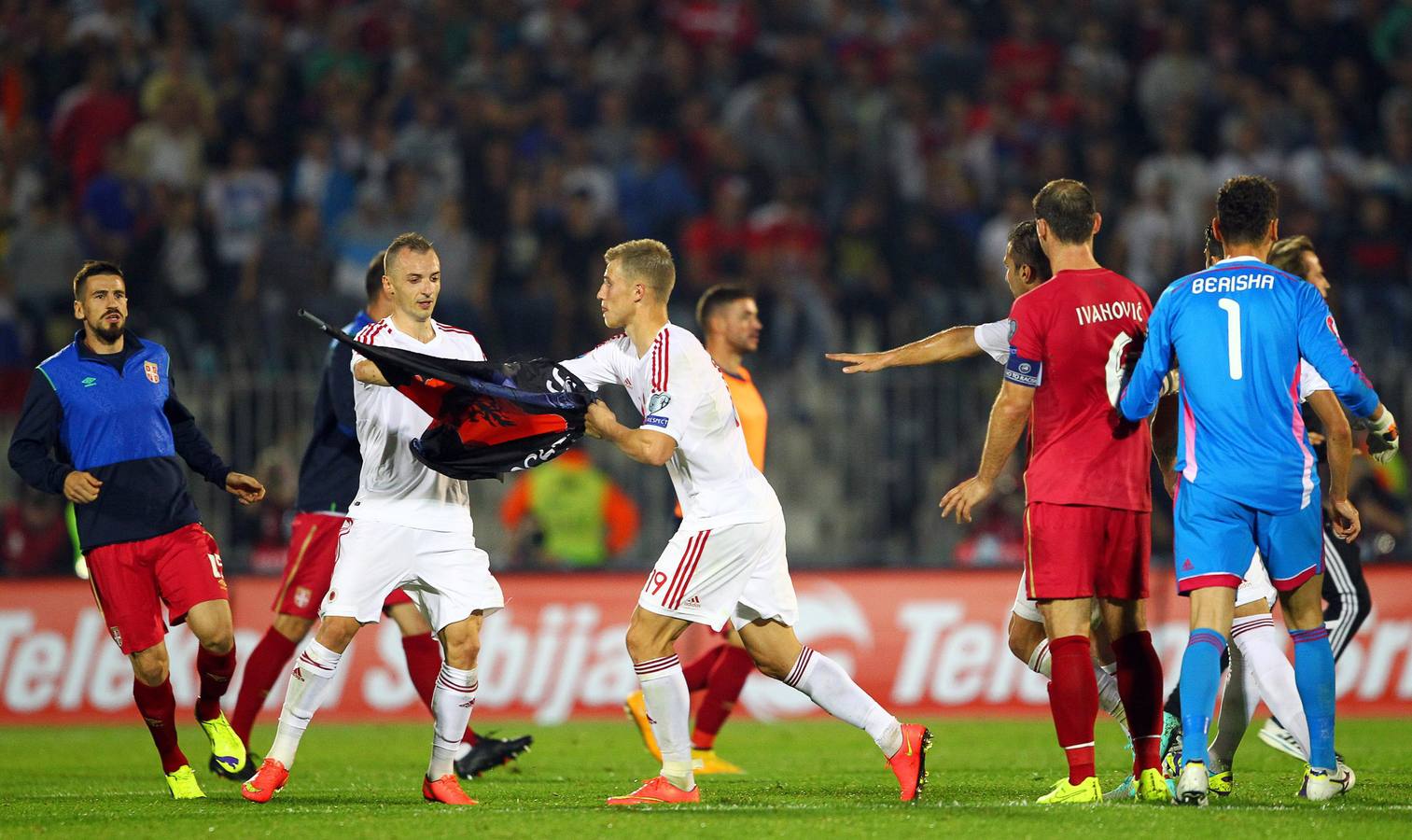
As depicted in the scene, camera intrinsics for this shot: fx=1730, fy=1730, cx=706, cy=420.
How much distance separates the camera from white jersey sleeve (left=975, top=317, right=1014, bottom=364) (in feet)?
26.0

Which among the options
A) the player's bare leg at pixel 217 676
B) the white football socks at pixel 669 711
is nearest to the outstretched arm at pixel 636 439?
the white football socks at pixel 669 711

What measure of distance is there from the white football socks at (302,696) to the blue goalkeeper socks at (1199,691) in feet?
12.3

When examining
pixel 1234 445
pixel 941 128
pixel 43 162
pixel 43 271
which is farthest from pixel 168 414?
pixel 941 128

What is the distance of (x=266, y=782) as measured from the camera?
7887 millimetres

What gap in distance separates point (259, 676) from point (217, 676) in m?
0.70

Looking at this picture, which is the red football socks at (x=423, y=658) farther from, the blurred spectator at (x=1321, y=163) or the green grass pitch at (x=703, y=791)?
the blurred spectator at (x=1321, y=163)

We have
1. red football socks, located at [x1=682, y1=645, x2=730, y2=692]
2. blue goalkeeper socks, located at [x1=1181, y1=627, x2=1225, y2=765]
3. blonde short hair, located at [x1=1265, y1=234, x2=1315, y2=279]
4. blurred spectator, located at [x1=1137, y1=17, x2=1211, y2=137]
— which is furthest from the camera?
blurred spectator, located at [x1=1137, y1=17, x2=1211, y2=137]

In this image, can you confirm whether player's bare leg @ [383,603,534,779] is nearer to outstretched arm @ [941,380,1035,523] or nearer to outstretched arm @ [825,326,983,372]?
outstretched arm @ [825,326,983,372]

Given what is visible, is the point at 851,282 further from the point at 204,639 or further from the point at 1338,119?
the point at 204,639

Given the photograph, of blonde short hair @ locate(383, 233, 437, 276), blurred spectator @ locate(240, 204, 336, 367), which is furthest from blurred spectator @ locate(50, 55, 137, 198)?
blonde short hair @ locate(383, 233, 437, 276)

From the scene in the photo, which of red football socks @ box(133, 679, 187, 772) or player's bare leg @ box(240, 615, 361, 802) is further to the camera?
red football socks @ box(133, 679, 187, 772)

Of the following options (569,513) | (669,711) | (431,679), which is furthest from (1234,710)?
(569,513)

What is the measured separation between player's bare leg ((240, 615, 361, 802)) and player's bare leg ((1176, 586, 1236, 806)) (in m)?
3.69

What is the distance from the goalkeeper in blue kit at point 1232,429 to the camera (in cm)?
721
